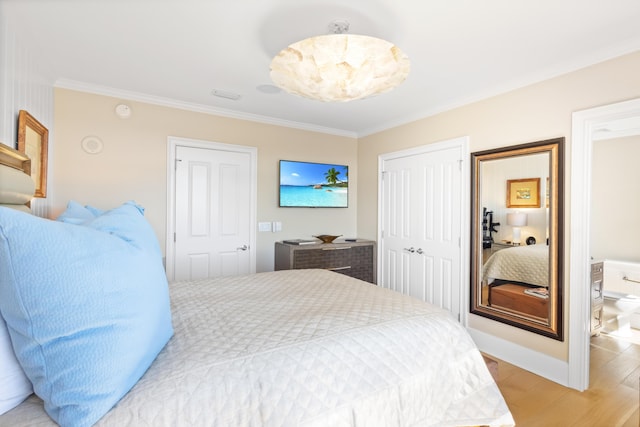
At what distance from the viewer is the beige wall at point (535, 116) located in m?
2.14

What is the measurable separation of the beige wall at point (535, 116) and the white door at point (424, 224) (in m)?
0.24

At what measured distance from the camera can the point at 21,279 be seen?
2.37 ft

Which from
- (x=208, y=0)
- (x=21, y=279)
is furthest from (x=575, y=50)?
(x=21, y=279)

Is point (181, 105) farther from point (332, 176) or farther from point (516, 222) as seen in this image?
point (516, 222)

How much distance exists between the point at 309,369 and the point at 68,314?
29.5 inches

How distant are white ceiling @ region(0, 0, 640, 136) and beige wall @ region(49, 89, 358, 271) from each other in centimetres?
27

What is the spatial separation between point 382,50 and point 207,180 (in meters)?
2.48

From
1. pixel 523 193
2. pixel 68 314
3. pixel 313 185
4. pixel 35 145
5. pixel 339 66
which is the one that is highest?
pixel 339 66

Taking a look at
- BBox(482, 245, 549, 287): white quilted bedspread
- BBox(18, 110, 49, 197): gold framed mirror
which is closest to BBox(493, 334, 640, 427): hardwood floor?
BBox(482, 245, 549, 287): white quilted bedspread

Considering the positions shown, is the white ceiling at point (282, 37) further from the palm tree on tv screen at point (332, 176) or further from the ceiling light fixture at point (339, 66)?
the palm tree on tv screen at point (332, 176)

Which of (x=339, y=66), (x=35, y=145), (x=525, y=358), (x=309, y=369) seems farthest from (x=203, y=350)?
(x=525, y=358)

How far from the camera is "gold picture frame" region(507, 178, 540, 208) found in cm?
254

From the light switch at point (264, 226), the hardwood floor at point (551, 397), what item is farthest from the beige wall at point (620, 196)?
the light switch at point (264, 226)

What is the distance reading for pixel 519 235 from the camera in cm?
266
